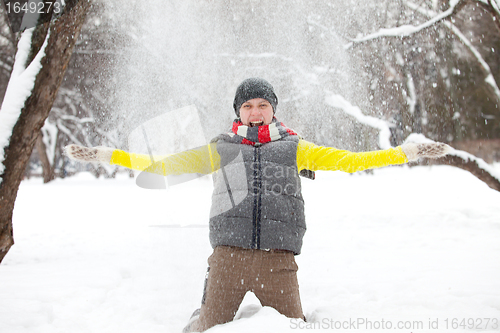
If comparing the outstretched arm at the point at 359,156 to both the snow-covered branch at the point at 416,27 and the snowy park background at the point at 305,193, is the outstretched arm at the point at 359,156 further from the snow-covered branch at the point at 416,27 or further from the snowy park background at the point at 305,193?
the snow-covered branch at the point at 416,27

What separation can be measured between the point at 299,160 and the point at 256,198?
41 centimetres

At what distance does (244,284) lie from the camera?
6.50 ft

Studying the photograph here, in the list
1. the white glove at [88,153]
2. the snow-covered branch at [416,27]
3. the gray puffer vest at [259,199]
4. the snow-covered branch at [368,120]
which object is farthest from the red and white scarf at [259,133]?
the snow-covered branch at [368,120]

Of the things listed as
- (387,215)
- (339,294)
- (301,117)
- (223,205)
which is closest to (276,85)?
(301,117)

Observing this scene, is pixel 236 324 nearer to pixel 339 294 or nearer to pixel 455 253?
pixel 339 294

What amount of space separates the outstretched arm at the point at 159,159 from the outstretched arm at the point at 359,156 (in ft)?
1.81

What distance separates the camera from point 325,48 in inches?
322

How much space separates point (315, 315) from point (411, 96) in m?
10.9

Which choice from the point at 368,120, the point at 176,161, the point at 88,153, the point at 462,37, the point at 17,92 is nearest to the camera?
the point at 88,153

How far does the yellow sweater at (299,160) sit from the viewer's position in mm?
2029

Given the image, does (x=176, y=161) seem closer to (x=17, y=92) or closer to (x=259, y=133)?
(x=259, y=133)

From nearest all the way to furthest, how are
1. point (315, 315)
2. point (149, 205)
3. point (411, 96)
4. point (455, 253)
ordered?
1. point (315, 315)
2. point (455, 253)
3. point (149, 205)
4. point (411, 96)

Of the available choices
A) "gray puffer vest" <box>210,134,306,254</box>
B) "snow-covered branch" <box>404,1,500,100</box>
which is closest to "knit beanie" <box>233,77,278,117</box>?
"gray puffer vest" <box>210,134,306,254</box>

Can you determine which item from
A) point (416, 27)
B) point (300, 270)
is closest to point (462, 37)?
point (416, 27)
